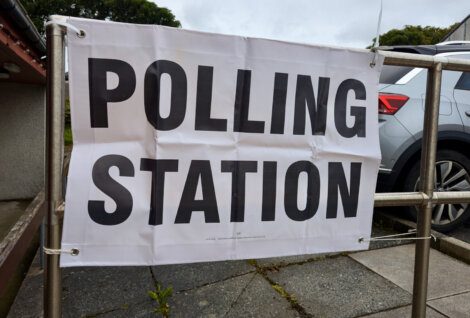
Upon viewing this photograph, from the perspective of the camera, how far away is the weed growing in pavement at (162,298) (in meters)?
2.72

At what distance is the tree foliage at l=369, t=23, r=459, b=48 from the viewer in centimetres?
3753

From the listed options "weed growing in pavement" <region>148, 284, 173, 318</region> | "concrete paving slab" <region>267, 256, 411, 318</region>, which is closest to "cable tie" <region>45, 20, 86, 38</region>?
"weed growing in pavement" <region>148, 284, 173, 318</region>

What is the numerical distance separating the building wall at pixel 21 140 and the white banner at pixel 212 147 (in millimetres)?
6094

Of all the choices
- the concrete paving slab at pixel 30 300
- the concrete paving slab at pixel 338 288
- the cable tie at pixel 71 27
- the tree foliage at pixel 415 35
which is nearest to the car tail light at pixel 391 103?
the concrete paving slab at pixel 338 288

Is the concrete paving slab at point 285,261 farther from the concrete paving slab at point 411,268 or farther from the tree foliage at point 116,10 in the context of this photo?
the tree foliage at point 116,10

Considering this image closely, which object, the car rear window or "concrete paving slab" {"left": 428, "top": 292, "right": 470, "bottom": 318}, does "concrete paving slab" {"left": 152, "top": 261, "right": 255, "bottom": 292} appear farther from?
the car rear window

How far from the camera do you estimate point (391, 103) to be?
3.84 m

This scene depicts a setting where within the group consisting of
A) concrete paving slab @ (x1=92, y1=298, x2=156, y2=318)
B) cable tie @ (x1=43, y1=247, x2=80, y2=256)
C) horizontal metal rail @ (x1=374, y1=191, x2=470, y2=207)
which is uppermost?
horizontal metal rail @ (x1=374, y1=191, x2=470, y2=207)

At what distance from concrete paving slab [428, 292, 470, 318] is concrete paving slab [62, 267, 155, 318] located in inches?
79.1

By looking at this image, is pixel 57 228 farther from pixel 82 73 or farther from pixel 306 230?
pixel 306 230

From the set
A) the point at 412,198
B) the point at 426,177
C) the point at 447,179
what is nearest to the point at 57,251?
the point at 412,198

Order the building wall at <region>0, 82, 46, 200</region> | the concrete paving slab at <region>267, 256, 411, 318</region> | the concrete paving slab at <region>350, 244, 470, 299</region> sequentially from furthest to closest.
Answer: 1. the building wall at <region>0, 82, 46, 200</region>
2. the concrete paving slab at <region>350, 244, 470, 299</region>
3. the concrete paving slab at <region>267, 256, 411, 318</region>

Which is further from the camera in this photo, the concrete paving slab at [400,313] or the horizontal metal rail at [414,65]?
the concrete paving slab at [400,313]

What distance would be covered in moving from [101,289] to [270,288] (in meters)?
1.24
